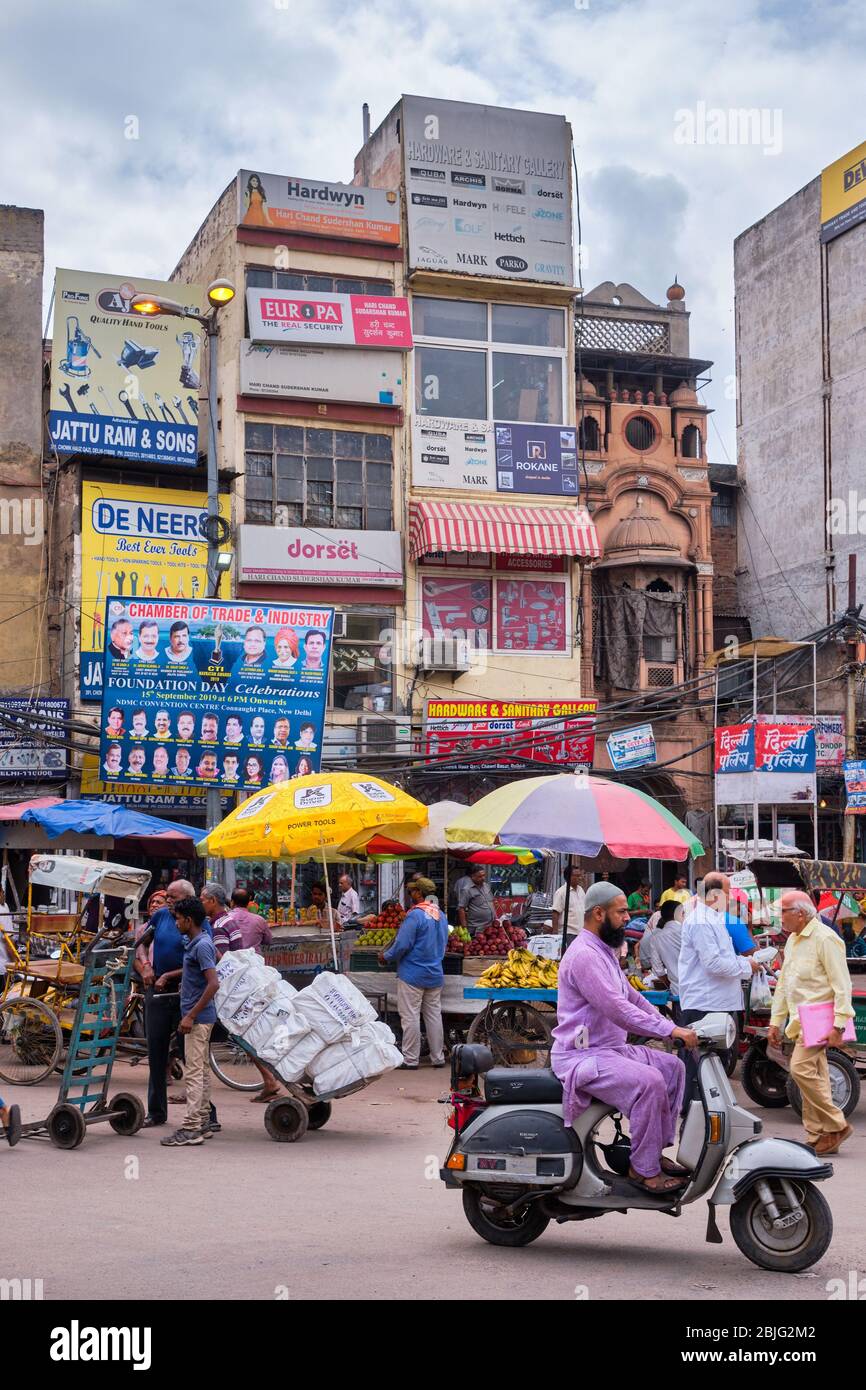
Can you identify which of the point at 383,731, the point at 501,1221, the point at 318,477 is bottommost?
the point at 501,1221

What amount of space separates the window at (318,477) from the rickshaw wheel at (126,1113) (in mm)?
18513

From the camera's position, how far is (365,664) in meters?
28.9

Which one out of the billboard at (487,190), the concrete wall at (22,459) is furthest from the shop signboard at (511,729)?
the billboard at (487,190)

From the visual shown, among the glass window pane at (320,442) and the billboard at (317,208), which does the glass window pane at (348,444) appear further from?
the billboard at (317,208)

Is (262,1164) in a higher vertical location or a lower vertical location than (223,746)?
lower

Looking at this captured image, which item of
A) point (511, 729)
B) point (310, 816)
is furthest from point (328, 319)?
point (310, 816)

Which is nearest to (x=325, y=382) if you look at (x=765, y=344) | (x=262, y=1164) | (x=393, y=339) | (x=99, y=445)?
(x=393, y=339)

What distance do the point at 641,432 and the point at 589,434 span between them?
4.64 feet

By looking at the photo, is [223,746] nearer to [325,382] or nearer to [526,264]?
[325,382]

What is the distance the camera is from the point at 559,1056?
724 cm

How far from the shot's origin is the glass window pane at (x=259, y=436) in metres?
28.7

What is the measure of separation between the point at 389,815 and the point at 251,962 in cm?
376

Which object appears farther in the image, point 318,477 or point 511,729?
point 318,477

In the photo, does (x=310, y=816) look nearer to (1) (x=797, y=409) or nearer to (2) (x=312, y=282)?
(2) (x=312, y=282)
